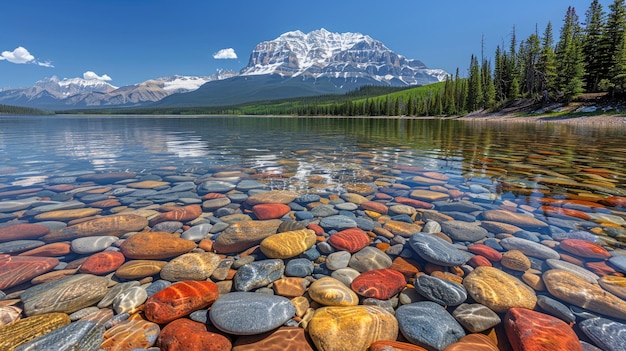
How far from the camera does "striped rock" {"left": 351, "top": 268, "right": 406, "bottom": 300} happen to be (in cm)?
416

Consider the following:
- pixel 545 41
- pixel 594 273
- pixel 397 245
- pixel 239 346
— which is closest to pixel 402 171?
pixel 397 245

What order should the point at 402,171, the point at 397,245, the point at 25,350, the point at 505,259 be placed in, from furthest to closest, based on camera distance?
the point at 402,171 < the point at 397,245 < the point at 505,259 < the point at 25,350

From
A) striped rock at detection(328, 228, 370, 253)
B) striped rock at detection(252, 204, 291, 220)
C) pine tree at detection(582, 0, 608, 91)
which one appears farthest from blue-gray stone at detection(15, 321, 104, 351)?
pine tree at detection(582, 0, 608, 91)

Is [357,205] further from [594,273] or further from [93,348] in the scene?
[93,348]

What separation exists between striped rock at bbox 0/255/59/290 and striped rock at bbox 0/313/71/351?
4.19ft

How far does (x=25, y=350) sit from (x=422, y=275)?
487 centimetres

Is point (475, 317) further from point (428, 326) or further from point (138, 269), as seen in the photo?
point (138, 269)

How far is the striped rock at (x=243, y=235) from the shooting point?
5.59m

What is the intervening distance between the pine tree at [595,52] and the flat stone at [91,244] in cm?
9591

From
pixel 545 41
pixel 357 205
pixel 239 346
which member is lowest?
pixel 239 346

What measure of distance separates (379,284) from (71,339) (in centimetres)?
383

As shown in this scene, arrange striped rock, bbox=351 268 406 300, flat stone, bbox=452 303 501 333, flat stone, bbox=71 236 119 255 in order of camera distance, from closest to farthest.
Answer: flat stone, bbox=452 303 501 333 < striped rock, bbox=351 268 406 300 < flat stone, bbox=71 236 119 255

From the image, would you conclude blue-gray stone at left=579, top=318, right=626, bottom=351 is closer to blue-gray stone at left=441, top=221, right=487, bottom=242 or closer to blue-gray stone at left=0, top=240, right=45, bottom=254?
blue-gray stone at left=441, top=221, right=487, bottom=242

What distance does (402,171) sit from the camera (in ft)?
40.4
